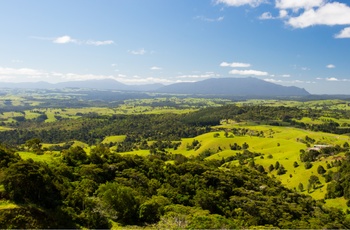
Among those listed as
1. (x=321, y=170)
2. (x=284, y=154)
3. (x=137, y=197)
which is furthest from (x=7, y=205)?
(x=284, y=154)

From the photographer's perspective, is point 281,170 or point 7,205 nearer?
point 7,205

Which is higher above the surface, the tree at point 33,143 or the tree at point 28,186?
the tree at point 28,186

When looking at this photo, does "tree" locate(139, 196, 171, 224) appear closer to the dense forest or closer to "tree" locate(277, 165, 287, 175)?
the dense forest

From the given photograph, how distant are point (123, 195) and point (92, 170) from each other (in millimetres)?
18246

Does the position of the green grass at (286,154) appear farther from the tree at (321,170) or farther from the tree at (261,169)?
the tree at (261,169)

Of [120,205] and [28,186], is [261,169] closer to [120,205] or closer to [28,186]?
[120,205]

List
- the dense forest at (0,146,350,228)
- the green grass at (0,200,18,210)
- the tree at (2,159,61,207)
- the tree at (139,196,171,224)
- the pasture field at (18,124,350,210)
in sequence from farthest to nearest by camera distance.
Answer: the pasture field at (18,124,350,210) → the tree at (139,196,171,224) → the dense forest at (0,146,350,228) → the tree at (2,159,61,207) → the green grass at (0,200,18,210)

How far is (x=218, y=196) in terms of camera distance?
5934cm

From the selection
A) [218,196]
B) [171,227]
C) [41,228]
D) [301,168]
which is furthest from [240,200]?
[301,168]

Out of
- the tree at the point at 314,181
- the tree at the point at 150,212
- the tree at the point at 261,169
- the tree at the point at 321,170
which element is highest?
the tree at the point at 150,212

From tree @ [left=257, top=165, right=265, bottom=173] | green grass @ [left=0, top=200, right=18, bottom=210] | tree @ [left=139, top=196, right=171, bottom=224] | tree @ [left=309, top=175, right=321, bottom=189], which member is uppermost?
green grass @ [left=0, top=200, right=18, bottom=210]

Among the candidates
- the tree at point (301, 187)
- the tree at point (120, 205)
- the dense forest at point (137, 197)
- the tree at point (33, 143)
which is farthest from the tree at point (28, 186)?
the tree at point (301, 187)

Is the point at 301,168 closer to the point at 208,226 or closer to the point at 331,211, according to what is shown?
the point at 331,211

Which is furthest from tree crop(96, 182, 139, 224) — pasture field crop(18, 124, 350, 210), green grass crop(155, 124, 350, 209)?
green grass crop(155, 124, 350, 209)
